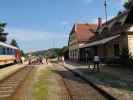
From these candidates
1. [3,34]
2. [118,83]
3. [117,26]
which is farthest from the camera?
[3,34]

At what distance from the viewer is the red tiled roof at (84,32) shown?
76.5m

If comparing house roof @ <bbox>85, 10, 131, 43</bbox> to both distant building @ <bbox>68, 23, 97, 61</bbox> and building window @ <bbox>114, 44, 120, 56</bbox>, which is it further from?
distant building @ <bbox>68, 23, 97, 61</bbox>

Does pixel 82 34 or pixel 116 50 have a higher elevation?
pixel 82 34

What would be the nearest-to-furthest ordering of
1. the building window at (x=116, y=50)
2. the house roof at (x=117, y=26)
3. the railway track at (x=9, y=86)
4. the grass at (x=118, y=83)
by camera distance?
the railway track at (x=9, y=86) → the grass at (x=118, y=83) → the house roof at (x=117, y=26) → the building window at (x=116, y=50)

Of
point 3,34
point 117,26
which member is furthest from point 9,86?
point 3,34

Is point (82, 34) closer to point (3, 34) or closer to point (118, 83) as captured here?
point (3, 34)

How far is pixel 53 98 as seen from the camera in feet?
41.2

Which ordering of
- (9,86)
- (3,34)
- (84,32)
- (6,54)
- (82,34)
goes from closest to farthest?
1. (9,86)
2. (6,54)
3. (82,34)
4. (84,32)
5. (3,34)

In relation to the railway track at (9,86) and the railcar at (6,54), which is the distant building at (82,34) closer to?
the railcar at (6,54)

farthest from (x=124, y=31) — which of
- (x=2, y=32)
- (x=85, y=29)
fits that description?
(x=2, y=32)

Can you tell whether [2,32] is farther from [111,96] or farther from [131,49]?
[111,96]

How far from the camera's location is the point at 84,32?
79.1 m

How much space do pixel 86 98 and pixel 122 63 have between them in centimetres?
2065

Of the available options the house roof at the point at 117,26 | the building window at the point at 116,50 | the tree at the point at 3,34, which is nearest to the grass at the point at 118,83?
the house roof at the point at 117,26
